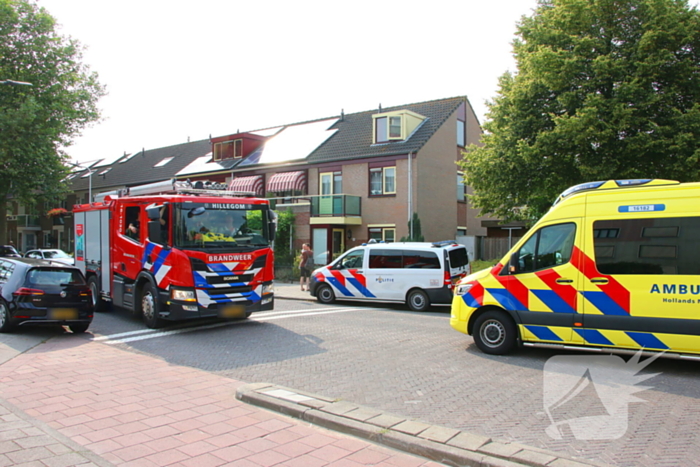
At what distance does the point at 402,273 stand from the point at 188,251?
647 centimetres

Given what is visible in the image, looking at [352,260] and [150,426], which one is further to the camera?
[352,260]

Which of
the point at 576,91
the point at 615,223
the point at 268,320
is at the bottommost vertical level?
the point at 268,320

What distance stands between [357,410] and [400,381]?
148cm

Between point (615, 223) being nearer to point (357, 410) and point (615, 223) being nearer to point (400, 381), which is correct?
point (400, 381)

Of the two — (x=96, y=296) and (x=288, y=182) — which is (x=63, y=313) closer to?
(x=96, y=296)

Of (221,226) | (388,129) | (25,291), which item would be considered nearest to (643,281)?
(221,226)

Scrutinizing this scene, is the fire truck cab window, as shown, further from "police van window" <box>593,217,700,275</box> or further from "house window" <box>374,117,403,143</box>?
"house window" <box>374,117,403,143</box>

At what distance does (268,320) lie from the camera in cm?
1230

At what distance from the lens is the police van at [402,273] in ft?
47.5

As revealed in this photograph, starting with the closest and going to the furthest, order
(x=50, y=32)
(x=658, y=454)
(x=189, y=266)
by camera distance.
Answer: (x=658, y=454), (x=189, y=266), (x=50, y=32)

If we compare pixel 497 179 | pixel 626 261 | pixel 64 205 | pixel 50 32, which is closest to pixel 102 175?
pixel 64 205

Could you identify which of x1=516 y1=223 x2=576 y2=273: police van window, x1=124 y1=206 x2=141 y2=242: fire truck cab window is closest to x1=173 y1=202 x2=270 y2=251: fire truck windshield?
x1=124 y1=206 x2=141 y2=242: fire truck cab window

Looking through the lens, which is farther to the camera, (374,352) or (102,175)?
(102,175)

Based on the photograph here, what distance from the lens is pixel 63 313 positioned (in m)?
10.1
